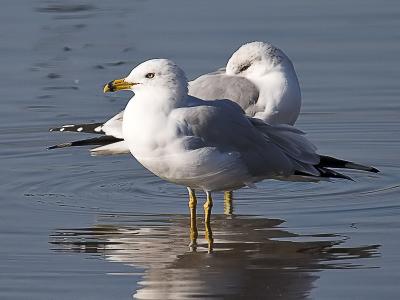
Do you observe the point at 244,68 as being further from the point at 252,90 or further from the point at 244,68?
the point at 252,90

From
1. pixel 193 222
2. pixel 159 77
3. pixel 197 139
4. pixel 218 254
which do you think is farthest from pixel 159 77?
pixel 218 254

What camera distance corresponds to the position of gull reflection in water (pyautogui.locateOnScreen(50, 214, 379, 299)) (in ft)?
24.1

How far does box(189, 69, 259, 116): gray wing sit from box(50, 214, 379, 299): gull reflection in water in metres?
0.86

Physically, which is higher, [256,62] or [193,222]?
[256,62]

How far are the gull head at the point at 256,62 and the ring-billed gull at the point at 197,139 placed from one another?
1.12 meters

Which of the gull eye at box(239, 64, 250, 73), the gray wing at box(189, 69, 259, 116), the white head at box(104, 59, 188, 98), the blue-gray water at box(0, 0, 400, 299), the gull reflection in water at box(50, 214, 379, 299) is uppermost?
the white head at box(104, 59, 188, 98)

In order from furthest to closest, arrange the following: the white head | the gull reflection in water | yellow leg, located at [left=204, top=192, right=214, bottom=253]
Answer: yellow leg, located at [left=204, top=192, right=214, bottom=253] → the white head → the gull reflection in water

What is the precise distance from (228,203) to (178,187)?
1.97 ft

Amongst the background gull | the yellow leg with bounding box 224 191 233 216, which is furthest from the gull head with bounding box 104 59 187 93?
the yellow leg with bounding box 224 191 233 216

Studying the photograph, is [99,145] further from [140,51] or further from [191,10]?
[191,10]

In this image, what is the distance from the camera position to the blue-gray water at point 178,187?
7.56 metres

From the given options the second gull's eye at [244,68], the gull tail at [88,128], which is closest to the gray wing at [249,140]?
the second gull's eye at [244,68]

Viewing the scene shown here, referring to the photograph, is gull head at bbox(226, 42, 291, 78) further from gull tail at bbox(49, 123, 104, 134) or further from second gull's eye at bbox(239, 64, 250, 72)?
gull tail at bbox(49, 123, 104, 134)

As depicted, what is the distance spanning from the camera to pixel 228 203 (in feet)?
30.9
